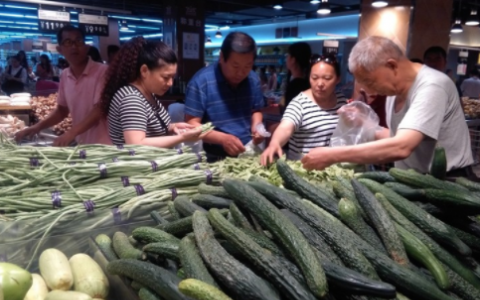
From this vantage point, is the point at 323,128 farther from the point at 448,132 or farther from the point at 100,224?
the point at 100,224

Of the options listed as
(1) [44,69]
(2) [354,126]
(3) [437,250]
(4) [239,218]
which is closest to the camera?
(3) [437,250]

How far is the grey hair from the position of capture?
2.49 metres

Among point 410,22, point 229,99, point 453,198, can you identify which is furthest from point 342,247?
point 410,22

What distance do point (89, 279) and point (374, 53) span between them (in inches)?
81.4

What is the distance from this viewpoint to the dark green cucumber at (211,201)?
1.54m

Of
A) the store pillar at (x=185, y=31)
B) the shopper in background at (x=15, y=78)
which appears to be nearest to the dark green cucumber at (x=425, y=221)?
the shopper in background at (x=15, y=78)

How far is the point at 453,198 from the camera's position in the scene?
52.9 inches

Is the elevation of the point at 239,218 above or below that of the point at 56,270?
above

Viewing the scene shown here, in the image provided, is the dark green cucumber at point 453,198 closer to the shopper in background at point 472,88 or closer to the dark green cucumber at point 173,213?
the dark green cucumber at point 173,213

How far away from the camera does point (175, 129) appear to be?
A: 291cm

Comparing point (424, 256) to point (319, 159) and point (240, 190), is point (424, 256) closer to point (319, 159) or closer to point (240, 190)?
point (240, 190)

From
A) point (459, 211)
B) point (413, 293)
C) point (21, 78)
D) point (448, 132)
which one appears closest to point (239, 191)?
point (413, 293)

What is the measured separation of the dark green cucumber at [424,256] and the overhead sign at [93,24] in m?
7.01

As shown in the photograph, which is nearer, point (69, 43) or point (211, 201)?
point (211, 201)
